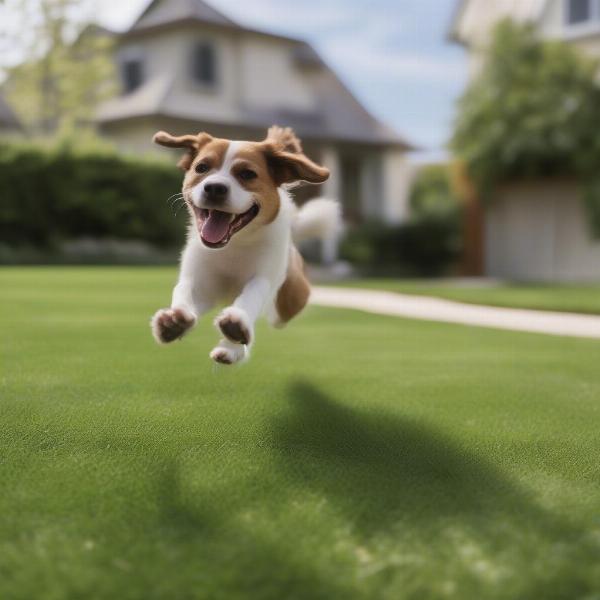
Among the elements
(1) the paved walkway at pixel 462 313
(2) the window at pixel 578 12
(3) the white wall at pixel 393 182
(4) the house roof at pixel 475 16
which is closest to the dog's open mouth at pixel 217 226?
(1) the paved walkway at pixel 462 313

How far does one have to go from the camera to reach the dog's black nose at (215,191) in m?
3.22

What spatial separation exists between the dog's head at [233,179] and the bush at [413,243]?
1832cm

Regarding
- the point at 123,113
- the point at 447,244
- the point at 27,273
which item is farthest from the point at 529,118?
the point at 123,113

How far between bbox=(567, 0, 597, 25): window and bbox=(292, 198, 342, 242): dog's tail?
1629 cm

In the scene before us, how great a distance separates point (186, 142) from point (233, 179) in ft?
1.39

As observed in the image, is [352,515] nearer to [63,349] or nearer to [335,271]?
[63,349]

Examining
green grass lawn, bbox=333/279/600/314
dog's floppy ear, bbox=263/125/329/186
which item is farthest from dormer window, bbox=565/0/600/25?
dog's floppy ear, bbox=263/125/329/186

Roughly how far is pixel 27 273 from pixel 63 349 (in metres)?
8.53

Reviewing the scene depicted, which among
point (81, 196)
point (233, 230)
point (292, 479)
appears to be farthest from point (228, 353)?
point (81, 196)

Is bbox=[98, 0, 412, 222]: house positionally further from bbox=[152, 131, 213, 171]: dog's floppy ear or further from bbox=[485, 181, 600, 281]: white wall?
bbox=[152, 131, 213, 171]: dog's floppy ear

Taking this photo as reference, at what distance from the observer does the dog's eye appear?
3.38 m

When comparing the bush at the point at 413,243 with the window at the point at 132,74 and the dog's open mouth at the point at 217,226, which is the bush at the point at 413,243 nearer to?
the window at the point at 132,74

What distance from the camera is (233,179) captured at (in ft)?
10.9

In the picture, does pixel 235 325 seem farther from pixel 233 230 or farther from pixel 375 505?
pixel 375 505
